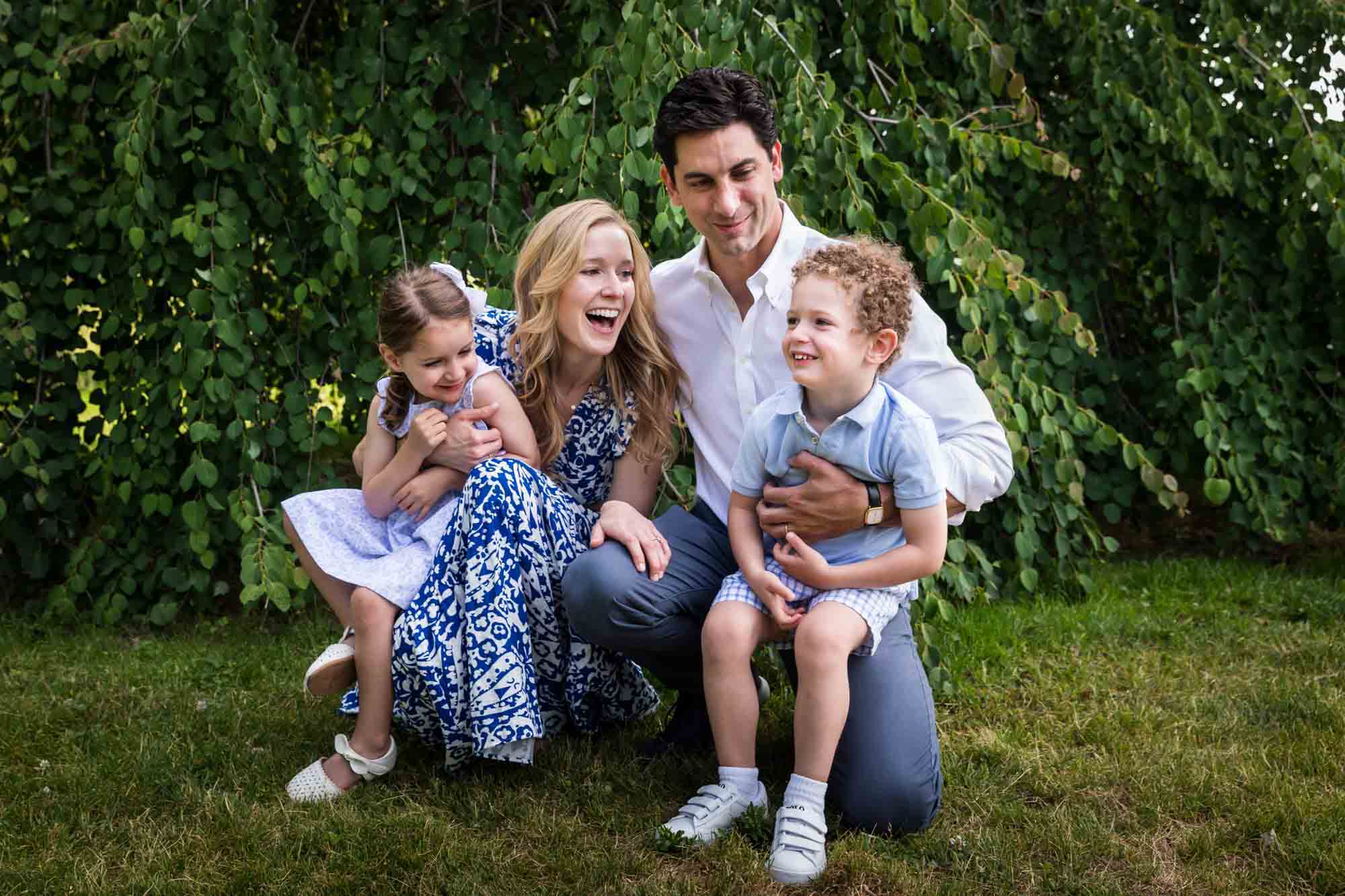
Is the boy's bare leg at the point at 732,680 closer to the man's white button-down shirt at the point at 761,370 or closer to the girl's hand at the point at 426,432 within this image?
the man's white button-down shirt at the point at 761,370

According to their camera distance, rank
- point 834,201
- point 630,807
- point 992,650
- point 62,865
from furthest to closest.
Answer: point 992,650, point 834,201, point 630,807, point 62,865

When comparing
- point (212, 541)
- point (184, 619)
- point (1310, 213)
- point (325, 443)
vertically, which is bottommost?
point (184, 619)

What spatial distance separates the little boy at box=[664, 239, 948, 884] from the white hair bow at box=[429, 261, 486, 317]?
25.7 inches

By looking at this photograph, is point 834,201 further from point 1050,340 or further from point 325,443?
point 325,443

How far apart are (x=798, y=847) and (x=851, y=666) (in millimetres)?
334

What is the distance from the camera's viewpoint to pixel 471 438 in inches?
88.7

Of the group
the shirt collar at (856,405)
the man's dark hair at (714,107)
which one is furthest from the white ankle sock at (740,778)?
the man's dark hair at (714,107)

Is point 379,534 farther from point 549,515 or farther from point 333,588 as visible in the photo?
point 549,515

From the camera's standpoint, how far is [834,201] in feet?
8.64

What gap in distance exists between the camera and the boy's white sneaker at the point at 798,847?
189cm

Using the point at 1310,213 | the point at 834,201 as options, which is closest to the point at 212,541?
the point at 834,201

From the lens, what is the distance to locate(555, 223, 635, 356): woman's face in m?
2.23

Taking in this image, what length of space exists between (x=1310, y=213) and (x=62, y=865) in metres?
3.43

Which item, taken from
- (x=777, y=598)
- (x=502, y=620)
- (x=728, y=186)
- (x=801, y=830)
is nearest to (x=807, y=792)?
(x=801, y=830)
